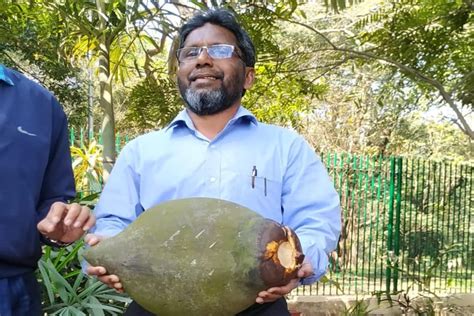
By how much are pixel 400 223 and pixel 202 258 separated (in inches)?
209

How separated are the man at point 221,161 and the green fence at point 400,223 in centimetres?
426

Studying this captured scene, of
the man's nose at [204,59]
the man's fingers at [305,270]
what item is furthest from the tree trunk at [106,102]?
the man's fingers at [305,270]

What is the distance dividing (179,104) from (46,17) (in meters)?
1.23

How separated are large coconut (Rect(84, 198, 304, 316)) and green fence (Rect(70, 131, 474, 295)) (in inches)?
183

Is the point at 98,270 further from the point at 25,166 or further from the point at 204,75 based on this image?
the point at 204,75

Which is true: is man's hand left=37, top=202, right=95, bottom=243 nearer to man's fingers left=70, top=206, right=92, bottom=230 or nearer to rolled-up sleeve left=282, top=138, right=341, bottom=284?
man's fingers left=70, top=206, right=92, bottom=230

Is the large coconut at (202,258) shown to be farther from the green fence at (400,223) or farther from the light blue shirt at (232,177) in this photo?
the green fence at (400,223)

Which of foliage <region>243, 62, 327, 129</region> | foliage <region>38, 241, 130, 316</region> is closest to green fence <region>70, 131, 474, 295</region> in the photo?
foliage <region>243, 62, 327, 129</region>

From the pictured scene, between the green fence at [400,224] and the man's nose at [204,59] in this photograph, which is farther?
the green fence at [400,224]

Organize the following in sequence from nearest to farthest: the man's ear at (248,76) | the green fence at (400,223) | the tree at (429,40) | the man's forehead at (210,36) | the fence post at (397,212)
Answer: the man's forehead at (210,36)
the man's ear at (248,76)
the tree at (429,40)
the fence post at (397,212)
the green fence at (400,223)

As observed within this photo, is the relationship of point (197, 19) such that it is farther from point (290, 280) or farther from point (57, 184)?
point (290, 280)

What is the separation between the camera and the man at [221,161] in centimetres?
172

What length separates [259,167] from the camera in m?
1.74

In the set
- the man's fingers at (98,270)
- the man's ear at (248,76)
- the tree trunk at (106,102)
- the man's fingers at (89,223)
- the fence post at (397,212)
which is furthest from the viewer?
the fence post at (397,212)
